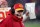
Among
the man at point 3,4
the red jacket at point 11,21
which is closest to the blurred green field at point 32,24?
the red jacket at point 11,21

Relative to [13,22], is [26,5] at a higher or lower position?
higher

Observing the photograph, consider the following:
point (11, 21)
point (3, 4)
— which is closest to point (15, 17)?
point (11, 21)

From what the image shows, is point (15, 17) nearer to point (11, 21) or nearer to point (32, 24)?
point (11, 21)

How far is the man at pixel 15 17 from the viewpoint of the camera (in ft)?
3.55

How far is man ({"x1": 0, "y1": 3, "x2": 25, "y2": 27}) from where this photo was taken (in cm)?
108

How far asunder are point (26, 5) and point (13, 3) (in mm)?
176

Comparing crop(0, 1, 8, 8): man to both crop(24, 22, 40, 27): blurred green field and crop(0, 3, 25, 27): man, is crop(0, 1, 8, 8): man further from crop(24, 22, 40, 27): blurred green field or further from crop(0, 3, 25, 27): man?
crop(24, 22, 40, 27): blurred green field

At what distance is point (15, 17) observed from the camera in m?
1.10

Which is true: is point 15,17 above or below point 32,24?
above

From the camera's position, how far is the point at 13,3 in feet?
3.64

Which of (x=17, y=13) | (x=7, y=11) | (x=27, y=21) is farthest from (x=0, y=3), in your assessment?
(x=27, y=21)

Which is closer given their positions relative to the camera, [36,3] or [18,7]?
[18,7]

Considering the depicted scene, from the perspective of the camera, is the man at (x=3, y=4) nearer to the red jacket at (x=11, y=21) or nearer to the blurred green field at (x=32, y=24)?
the red jacket at (x=11, y=21)

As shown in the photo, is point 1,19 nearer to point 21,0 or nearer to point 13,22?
point 13,22
